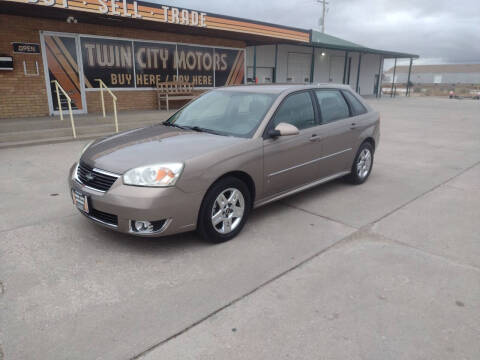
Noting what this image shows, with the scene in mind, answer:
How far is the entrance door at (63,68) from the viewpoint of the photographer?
10.9 m

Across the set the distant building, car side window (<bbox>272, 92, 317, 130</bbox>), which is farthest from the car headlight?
the distant building

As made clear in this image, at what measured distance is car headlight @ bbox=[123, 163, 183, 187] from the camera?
342 centimetres

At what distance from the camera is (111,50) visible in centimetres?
1224

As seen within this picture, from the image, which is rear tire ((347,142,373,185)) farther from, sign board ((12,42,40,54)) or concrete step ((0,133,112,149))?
sign board ((12,42,40,54))

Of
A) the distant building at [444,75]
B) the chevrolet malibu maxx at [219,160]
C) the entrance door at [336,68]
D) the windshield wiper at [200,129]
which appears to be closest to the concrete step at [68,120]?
the chevrolet malibu maxx at [219,160]

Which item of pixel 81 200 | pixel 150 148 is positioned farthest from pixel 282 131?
pixel 81 200

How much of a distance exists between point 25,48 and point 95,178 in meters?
8.90

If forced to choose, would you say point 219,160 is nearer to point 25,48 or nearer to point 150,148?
point 150,148

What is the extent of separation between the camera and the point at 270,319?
2729 millimetres

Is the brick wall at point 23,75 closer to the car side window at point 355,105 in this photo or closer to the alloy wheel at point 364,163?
the car side window at point 355,105

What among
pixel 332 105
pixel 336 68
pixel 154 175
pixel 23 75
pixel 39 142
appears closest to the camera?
pixel 154 175

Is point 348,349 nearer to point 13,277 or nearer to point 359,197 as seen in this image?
point 13,277

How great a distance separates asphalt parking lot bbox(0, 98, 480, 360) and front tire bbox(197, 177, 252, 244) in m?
0.15

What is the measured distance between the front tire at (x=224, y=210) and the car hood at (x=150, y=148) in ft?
1.33
